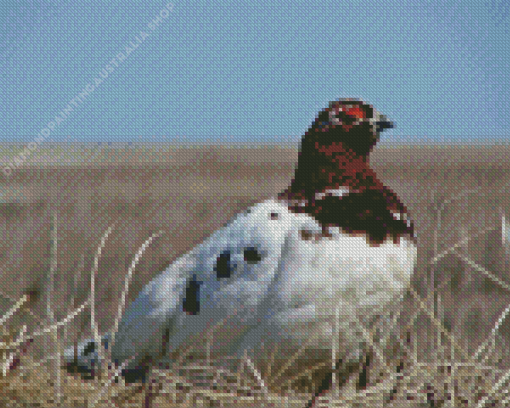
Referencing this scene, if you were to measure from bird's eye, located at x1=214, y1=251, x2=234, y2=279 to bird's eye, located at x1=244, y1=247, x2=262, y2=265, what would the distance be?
46 millimetres

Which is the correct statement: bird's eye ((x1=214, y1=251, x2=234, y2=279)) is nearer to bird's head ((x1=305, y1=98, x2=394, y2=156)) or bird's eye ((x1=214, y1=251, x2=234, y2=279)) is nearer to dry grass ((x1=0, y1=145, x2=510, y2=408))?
dry grass ((x1=0, y1=145, x2=510, y2=408))

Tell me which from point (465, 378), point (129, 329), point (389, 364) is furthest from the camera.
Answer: point (129, 329)

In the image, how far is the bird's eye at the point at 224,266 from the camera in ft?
7.02

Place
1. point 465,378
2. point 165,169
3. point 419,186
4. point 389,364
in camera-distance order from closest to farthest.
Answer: point 465,378
point 389,364
point 419,186
point 165,169

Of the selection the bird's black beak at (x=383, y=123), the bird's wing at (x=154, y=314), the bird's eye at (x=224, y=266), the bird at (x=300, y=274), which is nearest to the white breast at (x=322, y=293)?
the bird at (x=300, y=274)

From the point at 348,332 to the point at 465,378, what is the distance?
0.30 m

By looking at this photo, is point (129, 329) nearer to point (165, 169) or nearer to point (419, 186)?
point (419, 186)

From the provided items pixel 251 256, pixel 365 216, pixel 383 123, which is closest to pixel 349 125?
pixel 383 123

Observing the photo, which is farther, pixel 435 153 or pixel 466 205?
pixel 435 153

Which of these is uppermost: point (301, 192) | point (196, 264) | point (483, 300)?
point (301, 192)

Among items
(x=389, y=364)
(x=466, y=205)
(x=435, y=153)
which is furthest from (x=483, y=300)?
(x=435, y=153)

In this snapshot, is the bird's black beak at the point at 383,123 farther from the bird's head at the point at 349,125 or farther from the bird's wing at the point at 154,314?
the bird's wing at the point at 154,314

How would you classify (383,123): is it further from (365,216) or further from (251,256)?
(251,256)

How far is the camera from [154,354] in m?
2.23
